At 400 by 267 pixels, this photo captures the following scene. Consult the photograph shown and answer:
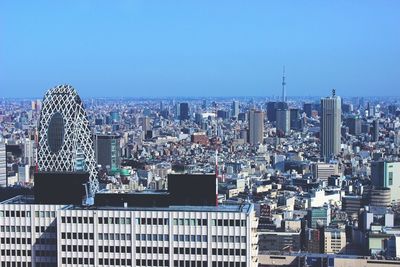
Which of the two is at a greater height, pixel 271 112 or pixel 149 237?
pixel 271 112

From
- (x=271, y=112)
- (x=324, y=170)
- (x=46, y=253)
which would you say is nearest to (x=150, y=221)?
(x=46, y=253)

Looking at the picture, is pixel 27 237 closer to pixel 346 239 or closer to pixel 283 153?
pixel 346 239

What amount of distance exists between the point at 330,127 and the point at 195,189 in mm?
82077

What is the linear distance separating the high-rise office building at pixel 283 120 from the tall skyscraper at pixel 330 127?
570 inches

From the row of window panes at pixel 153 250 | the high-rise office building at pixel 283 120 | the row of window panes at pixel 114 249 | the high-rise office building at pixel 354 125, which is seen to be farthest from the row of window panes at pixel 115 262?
the high-rise office building at pixel 283 120

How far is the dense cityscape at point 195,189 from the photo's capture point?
20922mm

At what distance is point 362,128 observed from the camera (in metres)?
119

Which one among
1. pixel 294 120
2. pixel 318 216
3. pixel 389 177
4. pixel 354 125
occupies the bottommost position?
pixel 318 216

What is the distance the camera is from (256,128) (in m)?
111

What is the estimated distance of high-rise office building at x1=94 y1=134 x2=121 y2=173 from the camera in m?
72.5

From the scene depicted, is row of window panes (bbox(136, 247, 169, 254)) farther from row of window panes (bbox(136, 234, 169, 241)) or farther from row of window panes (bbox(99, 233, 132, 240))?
row of window panes (bbox(99, 233, 132, 240))

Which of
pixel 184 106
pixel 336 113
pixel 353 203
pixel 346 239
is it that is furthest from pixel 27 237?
pixel 184 106

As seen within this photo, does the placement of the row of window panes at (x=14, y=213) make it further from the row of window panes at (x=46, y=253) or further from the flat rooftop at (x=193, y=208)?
the flat rooftop at (x=193, y=208)

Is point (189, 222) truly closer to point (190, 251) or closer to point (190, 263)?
point (190, 251)
